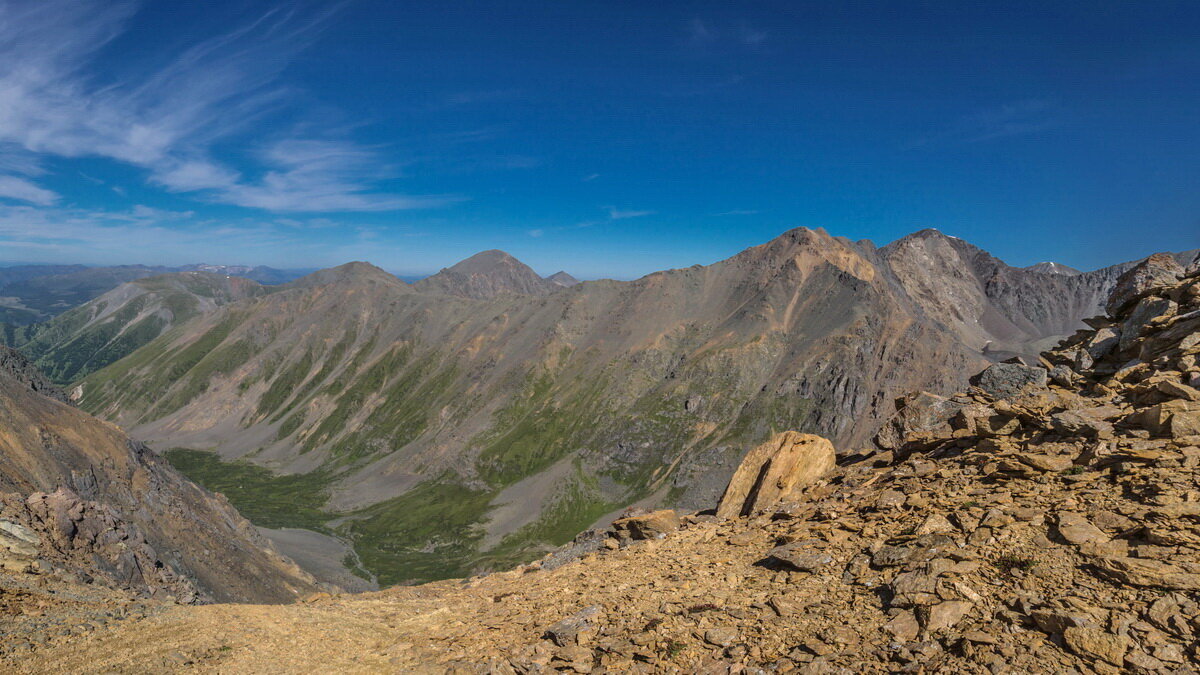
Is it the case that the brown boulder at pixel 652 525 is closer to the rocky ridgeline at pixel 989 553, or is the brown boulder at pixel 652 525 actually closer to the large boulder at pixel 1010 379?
the rocky ridgeline at pixel 989 553

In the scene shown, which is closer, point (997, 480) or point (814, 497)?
point (997, 480)

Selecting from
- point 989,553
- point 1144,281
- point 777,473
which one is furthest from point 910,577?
point 1144,281

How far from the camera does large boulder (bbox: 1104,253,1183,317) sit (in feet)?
95.5

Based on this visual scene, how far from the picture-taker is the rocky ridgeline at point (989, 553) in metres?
11.7

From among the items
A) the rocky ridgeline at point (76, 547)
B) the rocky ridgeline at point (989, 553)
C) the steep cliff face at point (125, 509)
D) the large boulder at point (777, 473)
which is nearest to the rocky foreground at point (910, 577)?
the rocky ridgeline at point (989, 553)

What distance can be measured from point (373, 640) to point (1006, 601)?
72.6 ft

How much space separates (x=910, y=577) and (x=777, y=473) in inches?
595

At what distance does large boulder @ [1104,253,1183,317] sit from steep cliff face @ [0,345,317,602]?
69.0 metres

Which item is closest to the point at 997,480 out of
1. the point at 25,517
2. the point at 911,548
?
the point at 911,548

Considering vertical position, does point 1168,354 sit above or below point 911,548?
above

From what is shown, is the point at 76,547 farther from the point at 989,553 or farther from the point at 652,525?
the point at 989,553

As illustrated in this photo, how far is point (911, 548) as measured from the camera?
16.5 meters

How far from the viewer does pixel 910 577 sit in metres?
14.9

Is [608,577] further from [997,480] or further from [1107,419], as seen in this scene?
[1107,419]
